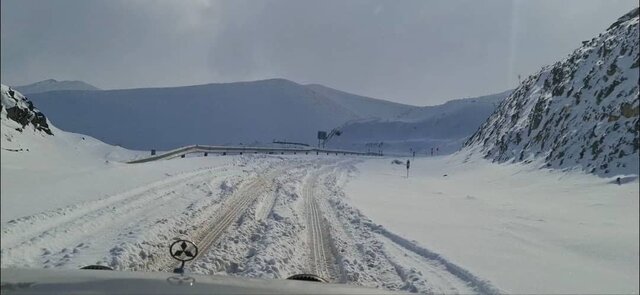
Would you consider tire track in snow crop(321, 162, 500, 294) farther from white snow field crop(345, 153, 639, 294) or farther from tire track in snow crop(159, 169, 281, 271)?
tire track in snow crop(159, 169, 281, 271)

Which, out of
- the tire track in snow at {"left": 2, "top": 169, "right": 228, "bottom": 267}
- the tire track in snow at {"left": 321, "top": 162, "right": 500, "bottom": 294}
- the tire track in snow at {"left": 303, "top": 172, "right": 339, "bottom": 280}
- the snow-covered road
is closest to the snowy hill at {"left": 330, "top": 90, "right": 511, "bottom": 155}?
the tire track in snow at {"left": 303, "top": 172, "right": 339, "bottom": 280}

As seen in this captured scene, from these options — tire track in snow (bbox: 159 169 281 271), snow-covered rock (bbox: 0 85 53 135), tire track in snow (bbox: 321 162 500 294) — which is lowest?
tire track in snow (bbox: 321 162 500 294)

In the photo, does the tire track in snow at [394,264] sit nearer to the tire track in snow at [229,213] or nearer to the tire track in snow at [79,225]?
the tire track in snow at [229,213]

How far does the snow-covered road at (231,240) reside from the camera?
7293mm

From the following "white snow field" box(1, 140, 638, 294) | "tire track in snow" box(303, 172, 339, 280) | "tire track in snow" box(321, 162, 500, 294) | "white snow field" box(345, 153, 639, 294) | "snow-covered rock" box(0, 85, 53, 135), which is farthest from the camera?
"tire track in snow" box(303, 172, 339, 280)

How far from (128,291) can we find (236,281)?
110 cm

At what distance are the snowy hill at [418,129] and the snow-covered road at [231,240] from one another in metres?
138

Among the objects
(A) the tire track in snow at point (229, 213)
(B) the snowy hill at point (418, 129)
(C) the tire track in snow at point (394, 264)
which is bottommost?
(C) the tire track in snow at point (394, 264)

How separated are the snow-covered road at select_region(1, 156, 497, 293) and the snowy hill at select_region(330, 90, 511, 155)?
5427 inches

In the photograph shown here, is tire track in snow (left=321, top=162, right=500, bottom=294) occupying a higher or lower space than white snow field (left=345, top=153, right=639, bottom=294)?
lower

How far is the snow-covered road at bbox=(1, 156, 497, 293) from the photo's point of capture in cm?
729

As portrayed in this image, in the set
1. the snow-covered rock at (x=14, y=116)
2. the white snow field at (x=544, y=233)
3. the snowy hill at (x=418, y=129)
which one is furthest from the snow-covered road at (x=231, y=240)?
the snowy hill at (x=418, y=129)

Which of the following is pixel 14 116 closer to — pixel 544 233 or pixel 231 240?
pixel 231 240

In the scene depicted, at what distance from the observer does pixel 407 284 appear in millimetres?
7258
